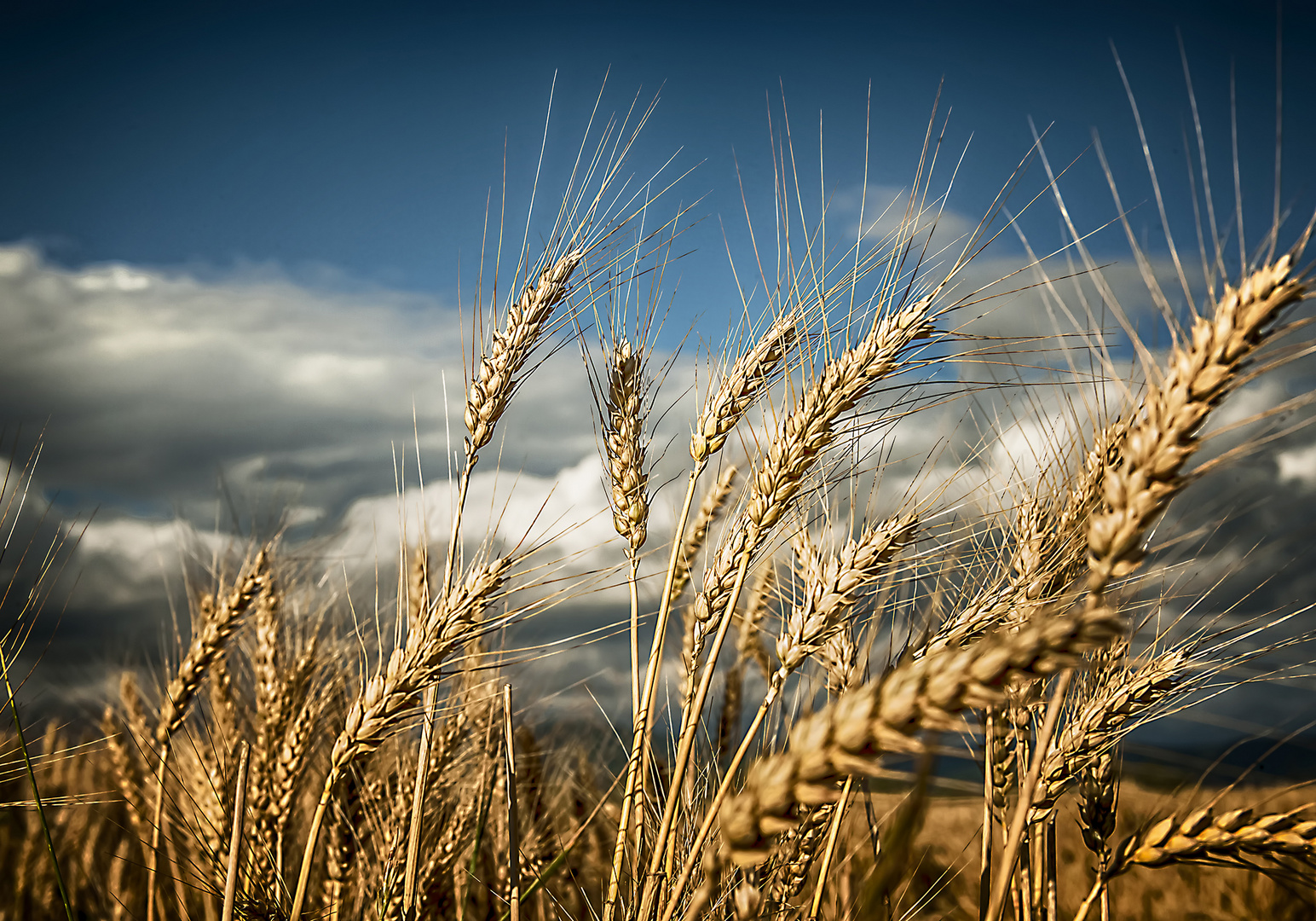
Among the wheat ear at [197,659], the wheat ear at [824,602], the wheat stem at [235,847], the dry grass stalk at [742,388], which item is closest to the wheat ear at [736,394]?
the dry grass stalk at [742,388]

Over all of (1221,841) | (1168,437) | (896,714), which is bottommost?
(1221,841)

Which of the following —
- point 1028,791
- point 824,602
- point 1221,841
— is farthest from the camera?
point 824,602

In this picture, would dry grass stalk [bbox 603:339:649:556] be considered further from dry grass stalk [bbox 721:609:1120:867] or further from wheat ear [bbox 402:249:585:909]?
dry grass stalk [bbox 721:609:1120:867]

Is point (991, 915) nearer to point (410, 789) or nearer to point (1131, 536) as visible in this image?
point (1131, 536)

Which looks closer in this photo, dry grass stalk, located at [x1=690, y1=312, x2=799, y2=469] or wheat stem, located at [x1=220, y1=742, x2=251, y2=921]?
wheat stem, located at [x1=220, y1=742, x2=251, y2=921]

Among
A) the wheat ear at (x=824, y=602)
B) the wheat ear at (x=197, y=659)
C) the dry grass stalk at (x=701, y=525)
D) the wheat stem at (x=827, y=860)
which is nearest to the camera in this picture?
the wheat ear at (x=824, y=602)

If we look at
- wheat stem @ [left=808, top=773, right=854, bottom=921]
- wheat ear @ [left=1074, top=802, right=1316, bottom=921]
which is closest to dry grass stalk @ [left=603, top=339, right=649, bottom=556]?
wheat stem @ [left=808, top=773, right=854, bottom=921]

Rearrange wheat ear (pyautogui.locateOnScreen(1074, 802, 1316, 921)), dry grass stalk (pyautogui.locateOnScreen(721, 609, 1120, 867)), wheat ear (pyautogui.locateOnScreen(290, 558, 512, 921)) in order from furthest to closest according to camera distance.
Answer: wheat ear (pyautogui.locateOnScreen(290, 558, 512, 921))
wheat ear (pyautogui.locateOnScreen(1074, 802, 1316, 921))
dry grass stalk (pyautogui.locateOnScreen(721, 609, 1120, 867))

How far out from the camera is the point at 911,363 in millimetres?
2025

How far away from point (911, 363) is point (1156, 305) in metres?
0.63

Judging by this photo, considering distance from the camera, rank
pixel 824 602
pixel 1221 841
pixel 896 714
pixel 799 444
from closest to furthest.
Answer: pixel 896 714, pixel 1221 841, pixel 824 602, pixel 799 444

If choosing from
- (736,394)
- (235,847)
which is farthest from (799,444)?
(235,847)

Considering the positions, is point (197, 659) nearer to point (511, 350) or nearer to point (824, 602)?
point (511, 350)

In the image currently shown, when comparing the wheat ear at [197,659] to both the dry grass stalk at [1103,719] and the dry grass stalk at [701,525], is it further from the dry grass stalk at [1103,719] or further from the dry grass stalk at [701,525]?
the dry grass stalk at [1103,719]
